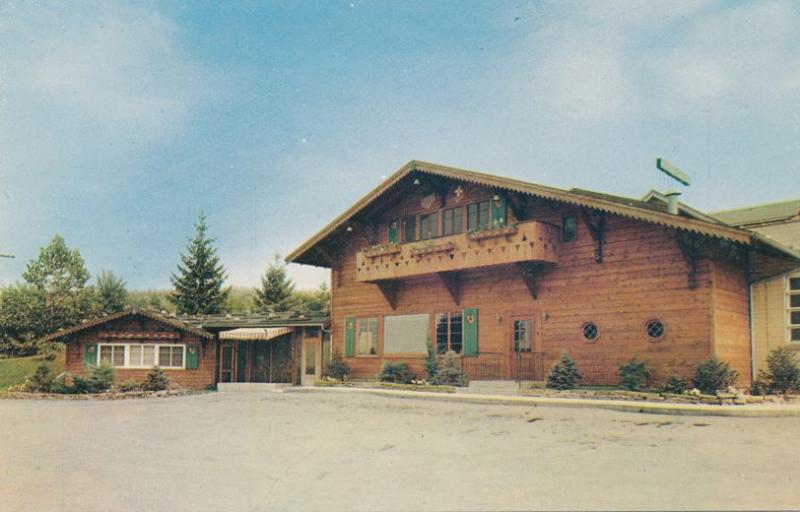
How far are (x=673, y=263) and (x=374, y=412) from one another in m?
9.09

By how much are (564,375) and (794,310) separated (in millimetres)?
6541

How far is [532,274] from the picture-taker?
909 inches

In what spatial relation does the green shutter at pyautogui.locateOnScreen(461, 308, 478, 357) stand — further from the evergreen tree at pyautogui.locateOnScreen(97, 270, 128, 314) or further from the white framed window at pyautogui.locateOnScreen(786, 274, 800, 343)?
the evergreen tree at pyautogui.locateOnScreen(97, 270, 128, 314)

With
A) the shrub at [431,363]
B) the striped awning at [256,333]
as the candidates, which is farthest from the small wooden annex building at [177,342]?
the shrub at [431,363]

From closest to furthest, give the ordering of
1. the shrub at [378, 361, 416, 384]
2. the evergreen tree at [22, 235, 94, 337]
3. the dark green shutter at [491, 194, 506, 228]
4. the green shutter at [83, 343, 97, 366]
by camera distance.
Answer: the dark green shutter at [491, 194, 506, 228], the shrub at [378, 361, 416, 384], the green shutter at [83, 343, 97, 366], the evergreen tree at [22, 235, 94, 337]

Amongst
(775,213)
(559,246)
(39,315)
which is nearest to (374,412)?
(559,246)

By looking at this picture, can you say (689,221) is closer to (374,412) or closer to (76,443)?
(374,412)

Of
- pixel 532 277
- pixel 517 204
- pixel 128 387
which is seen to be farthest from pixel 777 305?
pixel 128 387

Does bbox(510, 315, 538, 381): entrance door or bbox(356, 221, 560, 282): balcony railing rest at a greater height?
bbox(356, 221, 560, 282): balcony railing

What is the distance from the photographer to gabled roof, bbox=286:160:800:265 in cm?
1827

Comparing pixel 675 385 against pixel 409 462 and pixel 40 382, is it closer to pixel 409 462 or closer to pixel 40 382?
pixel 409 462

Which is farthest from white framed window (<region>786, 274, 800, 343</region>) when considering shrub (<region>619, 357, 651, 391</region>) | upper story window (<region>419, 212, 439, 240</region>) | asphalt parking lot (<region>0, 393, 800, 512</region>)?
upper story window (<region>419, 212, 439, 240</region>)

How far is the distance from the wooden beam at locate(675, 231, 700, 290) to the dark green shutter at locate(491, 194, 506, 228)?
20.4 feet

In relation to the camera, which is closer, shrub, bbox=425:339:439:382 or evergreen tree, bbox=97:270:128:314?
shrub, bbox=425:339:439:382
